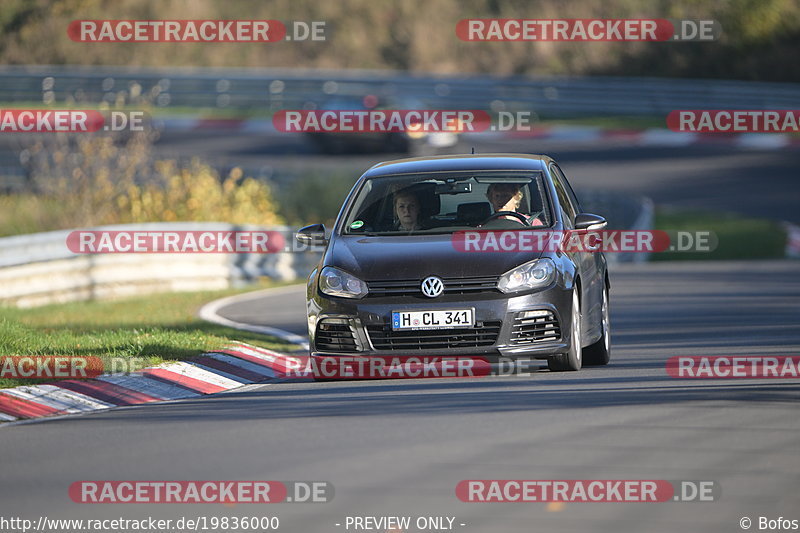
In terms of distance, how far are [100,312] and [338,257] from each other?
7682 millimetres

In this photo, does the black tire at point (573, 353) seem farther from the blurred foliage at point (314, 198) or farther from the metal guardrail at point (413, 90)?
the metal guardrail at point (413, 90)

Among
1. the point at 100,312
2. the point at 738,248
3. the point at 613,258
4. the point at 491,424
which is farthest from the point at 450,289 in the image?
the point at 738,248

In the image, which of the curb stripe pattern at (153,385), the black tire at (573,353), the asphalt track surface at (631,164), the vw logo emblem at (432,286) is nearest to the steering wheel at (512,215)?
the black tire at (573,353)

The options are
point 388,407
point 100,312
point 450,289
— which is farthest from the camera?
point 100,312

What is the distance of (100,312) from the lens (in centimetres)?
1831

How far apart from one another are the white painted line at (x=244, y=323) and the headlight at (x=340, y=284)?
3167 millimetres

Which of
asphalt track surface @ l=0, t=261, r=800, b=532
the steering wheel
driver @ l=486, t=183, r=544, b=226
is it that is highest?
driver @ l=486, t=183, r=544, b=226

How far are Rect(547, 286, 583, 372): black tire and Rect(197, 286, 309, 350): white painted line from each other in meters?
3.47

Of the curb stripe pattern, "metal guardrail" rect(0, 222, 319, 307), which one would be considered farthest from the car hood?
"metal guardrail" rect(0, 222, 319, 307)

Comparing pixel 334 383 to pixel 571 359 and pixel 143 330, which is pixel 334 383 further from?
pixel 143 330

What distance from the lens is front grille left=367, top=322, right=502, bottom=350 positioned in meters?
10.8

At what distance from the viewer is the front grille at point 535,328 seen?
10852mm

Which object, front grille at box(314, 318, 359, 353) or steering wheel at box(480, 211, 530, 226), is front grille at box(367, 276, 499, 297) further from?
steering wheel at box(480, 211, 530, 226)

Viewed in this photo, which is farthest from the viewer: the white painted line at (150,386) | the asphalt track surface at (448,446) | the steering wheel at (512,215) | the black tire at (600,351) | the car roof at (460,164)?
the black tire at (600,351)
